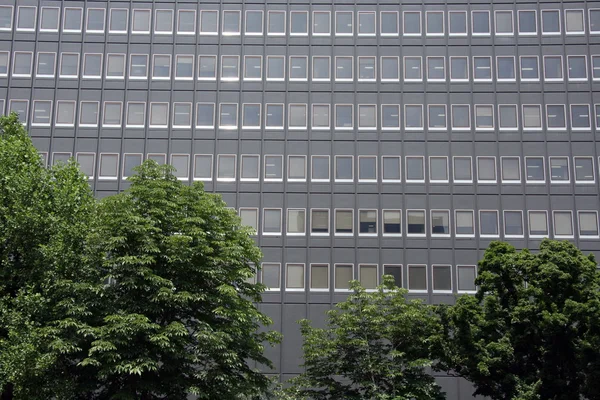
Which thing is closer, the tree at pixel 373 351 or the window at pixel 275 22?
the tree at pixel 373 351

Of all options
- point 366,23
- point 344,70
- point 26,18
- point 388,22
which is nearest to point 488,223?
point 344,70

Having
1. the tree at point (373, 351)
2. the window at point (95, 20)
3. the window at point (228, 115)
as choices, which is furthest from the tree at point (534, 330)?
the window at point (95, 20)

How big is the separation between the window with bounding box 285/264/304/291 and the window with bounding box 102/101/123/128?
16.2 m

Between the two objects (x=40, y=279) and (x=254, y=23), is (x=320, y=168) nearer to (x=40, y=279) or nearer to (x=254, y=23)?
(x=254, y=23)

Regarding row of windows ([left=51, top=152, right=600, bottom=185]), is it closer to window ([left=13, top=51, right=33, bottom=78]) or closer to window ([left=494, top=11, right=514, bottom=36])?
window ([left=13, top=51, right=33, bottom=78])

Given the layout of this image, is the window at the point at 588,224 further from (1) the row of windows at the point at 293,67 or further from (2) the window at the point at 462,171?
(1) the row of windows at the point at 293,67

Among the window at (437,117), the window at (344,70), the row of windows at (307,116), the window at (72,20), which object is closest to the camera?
the row of windows at (307,116)

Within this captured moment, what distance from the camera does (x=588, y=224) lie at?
54.7 m

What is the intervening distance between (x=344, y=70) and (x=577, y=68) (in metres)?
16.8

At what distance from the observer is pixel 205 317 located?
33.8m

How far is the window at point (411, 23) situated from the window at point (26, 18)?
90.4ft

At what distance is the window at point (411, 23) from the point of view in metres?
58.5

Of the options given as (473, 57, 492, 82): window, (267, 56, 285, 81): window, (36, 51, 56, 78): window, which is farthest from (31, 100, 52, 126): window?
(473, 57, 492, 82): window

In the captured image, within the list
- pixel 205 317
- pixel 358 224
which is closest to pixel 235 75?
pixel 358 224
